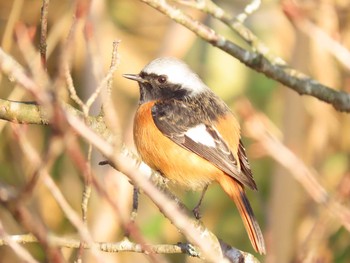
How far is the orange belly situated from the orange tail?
8cm

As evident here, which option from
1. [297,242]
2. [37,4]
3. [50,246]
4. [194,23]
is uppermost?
[194,23]

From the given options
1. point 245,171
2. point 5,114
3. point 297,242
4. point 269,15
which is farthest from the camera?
point 269,15

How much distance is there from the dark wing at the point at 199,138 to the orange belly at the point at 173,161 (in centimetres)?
5

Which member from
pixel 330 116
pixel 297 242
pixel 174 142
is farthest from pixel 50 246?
pixel 330 116

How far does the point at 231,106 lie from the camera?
318 inches

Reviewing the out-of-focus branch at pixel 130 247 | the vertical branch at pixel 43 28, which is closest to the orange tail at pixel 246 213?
the out-of-focus branch at pixel 130 247

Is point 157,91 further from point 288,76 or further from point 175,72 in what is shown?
point 288,76

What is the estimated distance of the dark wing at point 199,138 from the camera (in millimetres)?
4680

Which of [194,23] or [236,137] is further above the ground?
[194,23]

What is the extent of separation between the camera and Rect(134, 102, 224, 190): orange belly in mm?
4777

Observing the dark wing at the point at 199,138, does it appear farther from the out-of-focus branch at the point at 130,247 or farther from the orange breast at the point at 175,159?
the out-of-focus branch at the point at 130,247

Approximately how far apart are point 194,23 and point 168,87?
1.54 m

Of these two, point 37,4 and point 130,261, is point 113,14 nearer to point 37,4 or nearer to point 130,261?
point 37,4

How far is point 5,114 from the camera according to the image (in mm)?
3455
